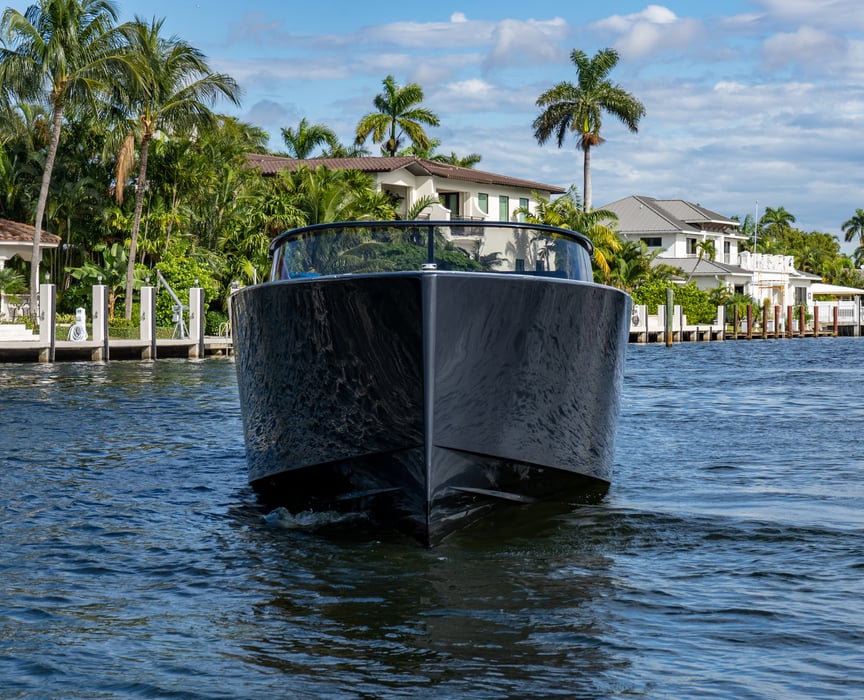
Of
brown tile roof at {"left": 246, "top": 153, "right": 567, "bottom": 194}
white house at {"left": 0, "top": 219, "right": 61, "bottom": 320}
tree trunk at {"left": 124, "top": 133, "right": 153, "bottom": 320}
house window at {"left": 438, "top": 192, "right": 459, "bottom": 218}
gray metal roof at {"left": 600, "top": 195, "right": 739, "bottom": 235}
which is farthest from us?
gray metal roof at {"left": 600, "top": 195, "right": 739, "bottom": 235}

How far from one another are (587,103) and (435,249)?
50032 millimetres

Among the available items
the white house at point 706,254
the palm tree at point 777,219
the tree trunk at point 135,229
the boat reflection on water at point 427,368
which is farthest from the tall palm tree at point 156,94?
the palm tree at point 777,219

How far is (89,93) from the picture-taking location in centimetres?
3241

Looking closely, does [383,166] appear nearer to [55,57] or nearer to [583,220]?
[583,220]

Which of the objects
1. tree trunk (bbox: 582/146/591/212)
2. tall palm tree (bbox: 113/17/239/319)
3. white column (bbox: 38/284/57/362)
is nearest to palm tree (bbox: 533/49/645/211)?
tree trunk (bbox: 582/146/591/212)

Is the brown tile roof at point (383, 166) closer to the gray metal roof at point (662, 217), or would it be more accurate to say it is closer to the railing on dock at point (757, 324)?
the railing on dock at point (757, 324)

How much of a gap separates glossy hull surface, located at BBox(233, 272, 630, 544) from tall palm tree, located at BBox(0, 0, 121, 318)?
26.0 metres

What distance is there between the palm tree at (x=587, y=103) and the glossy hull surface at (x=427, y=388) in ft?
160

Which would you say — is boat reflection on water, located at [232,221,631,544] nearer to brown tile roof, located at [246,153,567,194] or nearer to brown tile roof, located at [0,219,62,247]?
brown tile roof, located at [0,219,62,247]

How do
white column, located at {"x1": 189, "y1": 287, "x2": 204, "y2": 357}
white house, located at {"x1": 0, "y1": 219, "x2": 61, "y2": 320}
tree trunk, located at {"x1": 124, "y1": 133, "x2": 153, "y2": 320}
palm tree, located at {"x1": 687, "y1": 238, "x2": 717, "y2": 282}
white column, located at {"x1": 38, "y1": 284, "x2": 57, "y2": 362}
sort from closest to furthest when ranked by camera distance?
1. white column, located at {"x1": 38, "y1": 284, "x2": 57, "y2": 362}
2. white column, located at {"x1": 189, "y1": 287, "x2": 204, "y2": 357}
3. tree trunk, located at {"x1": 124, "y1": 133, "x2": 153, "y2": 320}
4. white house, located at {"x1": 0, "y1": 219, "x2": 61, "y2": 320}
5. palm tree, located at {"x1": 687, "y1": 238, "x2": 717, "y2": 282}

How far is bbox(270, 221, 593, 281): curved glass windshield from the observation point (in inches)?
313

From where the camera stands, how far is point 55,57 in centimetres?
3183

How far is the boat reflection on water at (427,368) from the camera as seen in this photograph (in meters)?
7.05

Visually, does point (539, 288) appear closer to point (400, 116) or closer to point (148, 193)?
point (148, 193)
